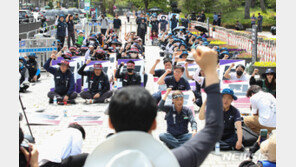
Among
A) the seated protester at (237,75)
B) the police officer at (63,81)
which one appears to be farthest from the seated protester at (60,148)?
the police officer at (63,81)

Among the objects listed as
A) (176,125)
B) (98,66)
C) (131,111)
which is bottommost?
(176,125)

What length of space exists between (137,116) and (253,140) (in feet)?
24.8

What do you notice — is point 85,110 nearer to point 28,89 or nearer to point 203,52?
point 28,89

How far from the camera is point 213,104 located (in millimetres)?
2088

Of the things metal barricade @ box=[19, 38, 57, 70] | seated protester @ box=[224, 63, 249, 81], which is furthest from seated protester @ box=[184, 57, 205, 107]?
metal barricade @ box=[19, 38, 57, 70]

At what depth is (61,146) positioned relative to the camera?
237 inches

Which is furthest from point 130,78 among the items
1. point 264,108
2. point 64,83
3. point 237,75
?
point 264,108

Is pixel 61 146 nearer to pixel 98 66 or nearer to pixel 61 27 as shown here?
pixel 98 66

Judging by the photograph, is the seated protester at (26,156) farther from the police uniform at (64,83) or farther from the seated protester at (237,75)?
the police uniform at (64,83)

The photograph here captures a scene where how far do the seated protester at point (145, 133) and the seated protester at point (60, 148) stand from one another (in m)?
4.10

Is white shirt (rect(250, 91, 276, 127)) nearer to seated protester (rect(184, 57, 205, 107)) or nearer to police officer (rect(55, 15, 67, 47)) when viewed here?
seated protester (rect(184, 57, 205, 107))

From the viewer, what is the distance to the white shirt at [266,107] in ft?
29.2

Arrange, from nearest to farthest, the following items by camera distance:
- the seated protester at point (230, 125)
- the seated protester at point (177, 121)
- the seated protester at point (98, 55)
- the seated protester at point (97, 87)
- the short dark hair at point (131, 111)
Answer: the short dark hair at point (131, 111) < the seated protester at point (177, 121) < the seated protester at point (230, 125) < the seated protester at point (97, 87) < the seated protester at point (98, 55)

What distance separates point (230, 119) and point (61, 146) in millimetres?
3806
